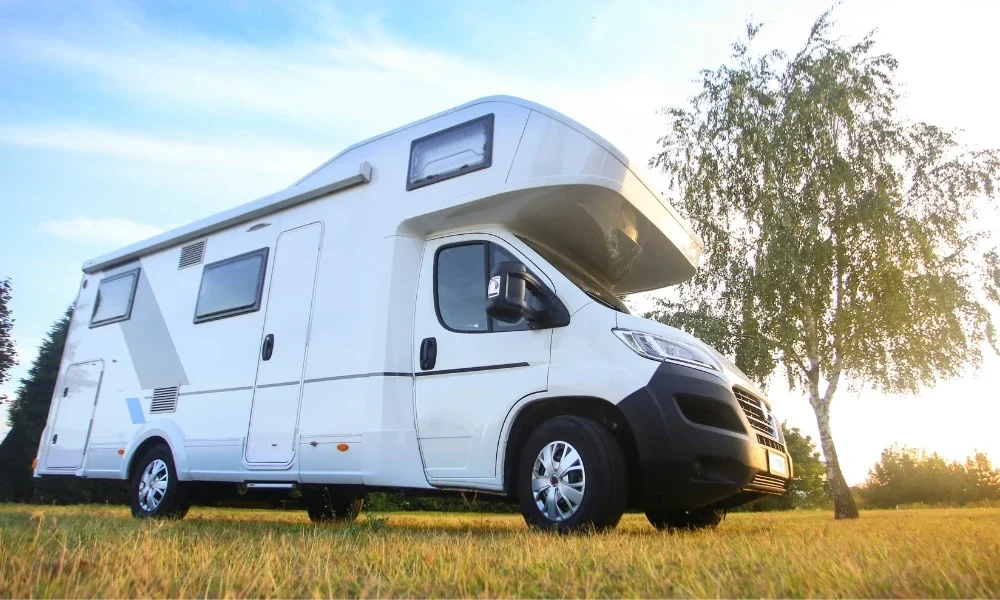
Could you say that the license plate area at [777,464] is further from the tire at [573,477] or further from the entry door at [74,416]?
the entry door at [74,416]

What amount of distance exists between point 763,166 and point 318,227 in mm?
14507

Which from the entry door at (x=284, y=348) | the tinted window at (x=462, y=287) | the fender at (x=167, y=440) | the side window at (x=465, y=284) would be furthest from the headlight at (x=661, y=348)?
the fender at (x=167, y=440)

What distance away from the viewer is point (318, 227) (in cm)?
628

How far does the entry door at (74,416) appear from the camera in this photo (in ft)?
25.1

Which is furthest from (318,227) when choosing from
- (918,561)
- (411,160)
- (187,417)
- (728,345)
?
(728,345)

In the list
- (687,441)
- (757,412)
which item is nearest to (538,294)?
(687,441)

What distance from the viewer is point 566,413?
4.83 metres

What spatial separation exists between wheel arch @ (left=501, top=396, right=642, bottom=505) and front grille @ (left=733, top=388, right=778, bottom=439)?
38.4 inches

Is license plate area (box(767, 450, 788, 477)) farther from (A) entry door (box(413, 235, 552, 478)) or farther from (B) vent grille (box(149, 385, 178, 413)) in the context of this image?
(B) vent grille (box(149, 385, 178, 413))

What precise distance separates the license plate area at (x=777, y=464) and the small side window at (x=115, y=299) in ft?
22.1

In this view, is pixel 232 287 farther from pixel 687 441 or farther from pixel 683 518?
pixel 683 518

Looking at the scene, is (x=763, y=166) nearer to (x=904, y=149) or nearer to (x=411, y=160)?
(x=904, y=149)

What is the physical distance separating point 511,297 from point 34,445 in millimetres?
21311

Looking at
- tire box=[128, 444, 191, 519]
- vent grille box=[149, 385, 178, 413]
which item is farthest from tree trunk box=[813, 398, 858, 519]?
vent grille box=[149, 385, 178, 413]
